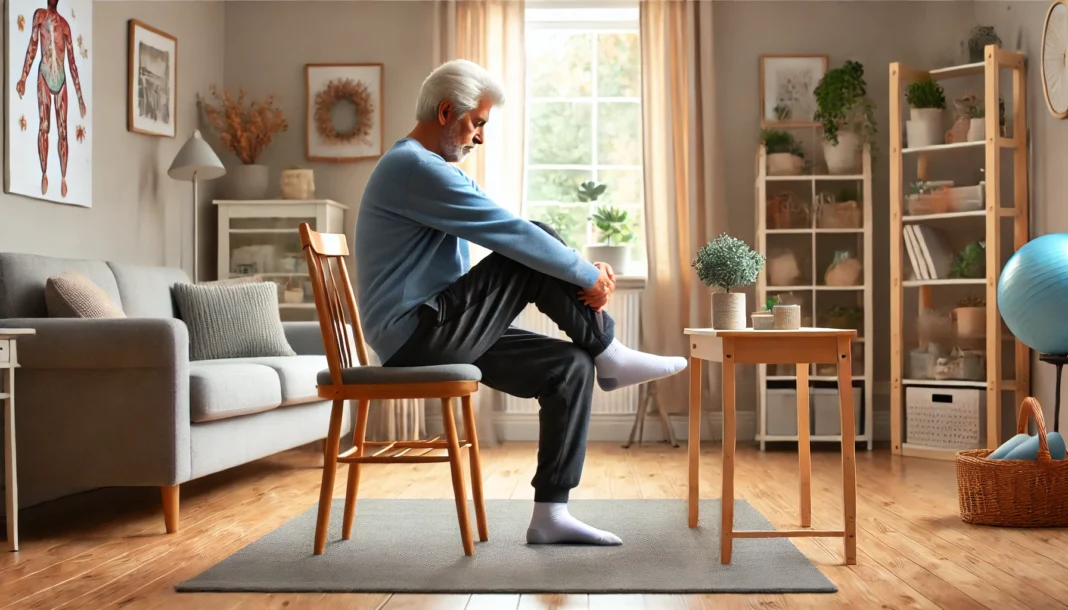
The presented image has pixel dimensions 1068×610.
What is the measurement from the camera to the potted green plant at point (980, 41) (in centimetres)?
445

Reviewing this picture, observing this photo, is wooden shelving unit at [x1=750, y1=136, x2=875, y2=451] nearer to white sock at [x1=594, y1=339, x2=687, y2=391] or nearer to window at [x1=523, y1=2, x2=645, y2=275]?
window at [x1=523, y1=2, x2=645, y2=275]

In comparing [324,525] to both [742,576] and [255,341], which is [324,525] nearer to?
[742,576]

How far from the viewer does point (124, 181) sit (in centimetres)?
432

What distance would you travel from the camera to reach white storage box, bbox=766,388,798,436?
465 centimetres

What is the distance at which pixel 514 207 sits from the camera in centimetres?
495

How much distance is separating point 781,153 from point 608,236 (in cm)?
92

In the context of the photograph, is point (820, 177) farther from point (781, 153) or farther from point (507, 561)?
point (507, 561)

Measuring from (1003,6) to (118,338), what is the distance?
4039 mm

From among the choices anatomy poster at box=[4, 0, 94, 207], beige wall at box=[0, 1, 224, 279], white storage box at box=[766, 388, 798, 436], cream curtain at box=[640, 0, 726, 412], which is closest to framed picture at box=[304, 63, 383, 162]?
beige wall at box=[0, 1, 224, 279]

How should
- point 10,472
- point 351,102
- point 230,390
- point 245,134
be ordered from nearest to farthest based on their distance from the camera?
point 10,472 → point 230,390 → point 245,134 → point 351,102

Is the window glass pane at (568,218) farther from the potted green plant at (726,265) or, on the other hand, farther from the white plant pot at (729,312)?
the white plant pot at (729,312)

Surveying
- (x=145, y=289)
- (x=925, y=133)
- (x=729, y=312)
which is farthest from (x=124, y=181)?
(x=925, y=133)

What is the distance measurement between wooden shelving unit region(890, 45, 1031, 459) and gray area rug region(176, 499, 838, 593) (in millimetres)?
1831

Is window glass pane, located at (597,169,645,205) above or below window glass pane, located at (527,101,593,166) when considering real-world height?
below
